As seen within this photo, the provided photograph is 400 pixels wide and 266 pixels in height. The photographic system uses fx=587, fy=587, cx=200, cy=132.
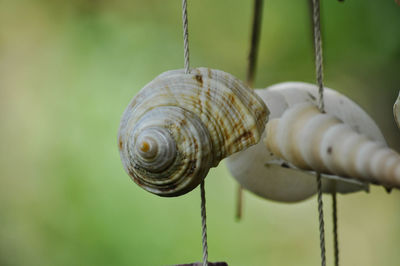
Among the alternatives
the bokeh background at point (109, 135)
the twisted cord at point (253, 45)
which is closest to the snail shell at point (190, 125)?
the twisted cord at point (253, 45)

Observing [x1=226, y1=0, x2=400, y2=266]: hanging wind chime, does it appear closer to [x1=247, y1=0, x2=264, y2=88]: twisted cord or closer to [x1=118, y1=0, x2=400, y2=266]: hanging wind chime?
[x1=118, y1=0, x2=400, y2=266]: hanging wind chime

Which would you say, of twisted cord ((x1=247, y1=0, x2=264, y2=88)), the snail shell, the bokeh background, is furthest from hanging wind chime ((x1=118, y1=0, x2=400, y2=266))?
the bokeh background

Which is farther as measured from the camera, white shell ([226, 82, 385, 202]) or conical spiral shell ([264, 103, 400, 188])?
white shell ([226, 82, 385, 202])

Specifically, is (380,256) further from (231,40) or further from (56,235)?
(56,235)

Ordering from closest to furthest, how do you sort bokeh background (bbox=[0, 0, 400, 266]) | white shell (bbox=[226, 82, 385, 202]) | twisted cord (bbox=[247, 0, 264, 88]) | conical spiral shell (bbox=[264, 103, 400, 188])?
conical spiral shell (bbox=[264, 103, 400, 188]) → white shell (bbox=[226, 82, 385, 202]) → twisted cord (bbox=[247, 0, 264, 88]) → bokeh background (bbox=[0, 0, 400, 266])

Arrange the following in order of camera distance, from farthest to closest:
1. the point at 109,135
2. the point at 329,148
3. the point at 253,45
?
1. the point at 109,135
2. the point at 253,45
3. the point at 329,148

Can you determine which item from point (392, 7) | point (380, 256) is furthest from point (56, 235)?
point (392, 7)

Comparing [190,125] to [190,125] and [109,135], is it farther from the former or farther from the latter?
[109,135]

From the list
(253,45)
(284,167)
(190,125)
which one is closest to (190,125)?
(190,125)
